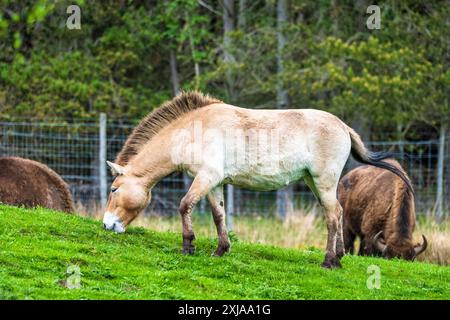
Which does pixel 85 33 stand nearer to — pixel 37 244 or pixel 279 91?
pixel 279 91

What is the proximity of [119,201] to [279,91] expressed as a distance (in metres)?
10.1

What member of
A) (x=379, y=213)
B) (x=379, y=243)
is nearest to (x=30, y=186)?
(x=379, y=243)

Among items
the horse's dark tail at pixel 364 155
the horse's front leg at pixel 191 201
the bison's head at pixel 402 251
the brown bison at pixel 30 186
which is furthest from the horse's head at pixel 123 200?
the bison's head at pixel 402 251

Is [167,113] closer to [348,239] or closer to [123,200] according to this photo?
[123,200]

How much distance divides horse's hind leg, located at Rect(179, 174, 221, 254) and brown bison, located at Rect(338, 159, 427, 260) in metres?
3.88

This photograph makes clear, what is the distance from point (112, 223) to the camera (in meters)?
9.98

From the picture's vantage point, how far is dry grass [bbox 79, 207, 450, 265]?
43.5 feet

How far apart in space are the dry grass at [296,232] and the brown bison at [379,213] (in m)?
0.76

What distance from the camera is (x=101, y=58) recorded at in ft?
70.2

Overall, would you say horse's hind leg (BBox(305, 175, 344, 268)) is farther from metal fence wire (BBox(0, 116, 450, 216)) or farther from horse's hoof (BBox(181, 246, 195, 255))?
metal fence wire (BBox(0, 116, 450, 216))

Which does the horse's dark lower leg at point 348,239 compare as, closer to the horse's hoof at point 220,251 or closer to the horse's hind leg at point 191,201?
the horse's hoof at point 220,251

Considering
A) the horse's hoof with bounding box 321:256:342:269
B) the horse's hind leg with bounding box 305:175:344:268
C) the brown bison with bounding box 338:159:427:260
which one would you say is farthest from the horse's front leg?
the brown bison with bounding box 338:159:427:260

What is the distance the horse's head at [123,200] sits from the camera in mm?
9969
